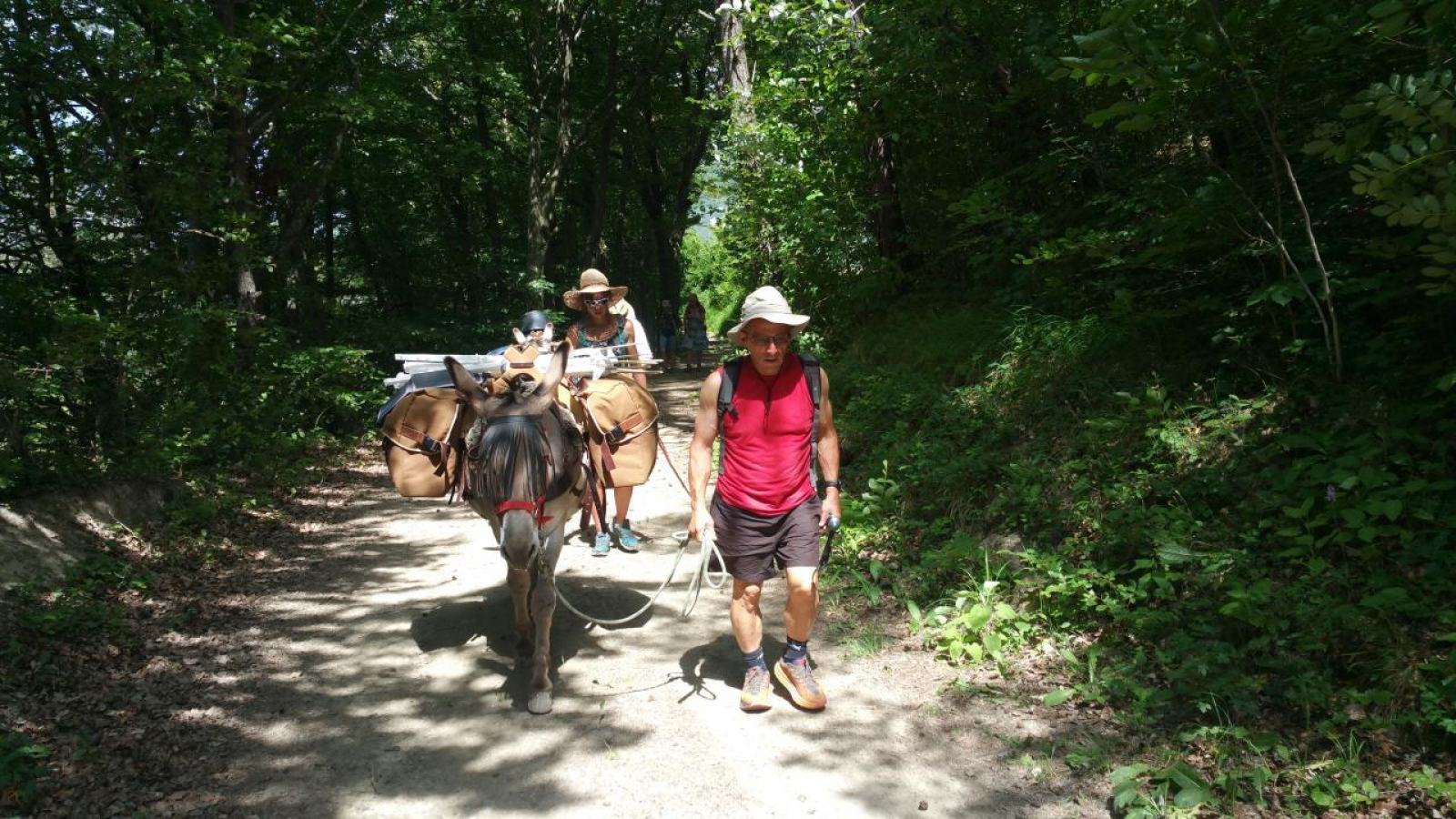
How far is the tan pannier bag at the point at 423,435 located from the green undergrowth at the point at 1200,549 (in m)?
3.15

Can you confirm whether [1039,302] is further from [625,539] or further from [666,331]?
[666,331]

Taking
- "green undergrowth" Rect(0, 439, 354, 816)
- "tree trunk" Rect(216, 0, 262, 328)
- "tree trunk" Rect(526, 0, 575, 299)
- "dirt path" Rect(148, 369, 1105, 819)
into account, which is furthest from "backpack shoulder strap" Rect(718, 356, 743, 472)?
"tree trunk" Rect(526, 0, 575, 299)

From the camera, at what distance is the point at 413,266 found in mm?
20109

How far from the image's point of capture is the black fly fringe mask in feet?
13.6

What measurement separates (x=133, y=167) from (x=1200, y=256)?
1002 cm

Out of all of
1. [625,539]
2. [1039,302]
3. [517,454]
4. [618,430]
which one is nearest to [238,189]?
[625,539]

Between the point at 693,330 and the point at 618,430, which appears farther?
the point at 693,330

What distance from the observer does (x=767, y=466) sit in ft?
13.5

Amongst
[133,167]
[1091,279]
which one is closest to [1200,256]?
[1091,279]

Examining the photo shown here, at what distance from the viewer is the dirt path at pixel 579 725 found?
3555 mm

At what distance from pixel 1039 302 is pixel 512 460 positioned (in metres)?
5.25

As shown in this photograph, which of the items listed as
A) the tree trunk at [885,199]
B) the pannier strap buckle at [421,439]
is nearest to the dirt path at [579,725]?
the pannier strap buckle at [421,439]

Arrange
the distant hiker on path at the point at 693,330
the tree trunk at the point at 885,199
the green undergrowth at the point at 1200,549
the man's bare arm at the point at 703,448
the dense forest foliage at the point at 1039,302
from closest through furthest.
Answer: the green undergrowth at the point at 1200,549, the dense forest foliage at the point at 1039,302, the man's bare arm at the point at 703,448, the tree trunk at the point at 885,199, the distant hiker on path at the point at 693,330

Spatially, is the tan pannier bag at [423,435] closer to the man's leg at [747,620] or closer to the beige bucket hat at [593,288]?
the man's leg at [747,620]
